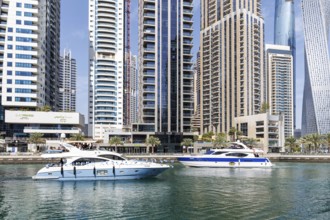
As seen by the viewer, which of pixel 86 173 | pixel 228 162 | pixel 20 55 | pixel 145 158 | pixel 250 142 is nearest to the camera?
pixel 86 173

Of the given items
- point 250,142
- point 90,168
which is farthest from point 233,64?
point 90,168

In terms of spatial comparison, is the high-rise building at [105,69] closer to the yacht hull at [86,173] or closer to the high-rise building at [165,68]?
the high-rise building at [165,68]

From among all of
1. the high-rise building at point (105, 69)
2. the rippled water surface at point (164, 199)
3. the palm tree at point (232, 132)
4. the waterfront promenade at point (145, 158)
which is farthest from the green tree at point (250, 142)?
the rippled water surface at point (164, 199)

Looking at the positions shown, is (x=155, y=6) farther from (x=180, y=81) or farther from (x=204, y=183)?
(x=204, y=183)

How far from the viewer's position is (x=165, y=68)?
14600 cm

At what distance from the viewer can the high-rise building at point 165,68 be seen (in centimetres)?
14438

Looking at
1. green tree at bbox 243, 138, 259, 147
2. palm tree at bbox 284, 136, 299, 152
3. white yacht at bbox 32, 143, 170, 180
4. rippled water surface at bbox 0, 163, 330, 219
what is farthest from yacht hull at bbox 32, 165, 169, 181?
palm tree at bbox 284, 136, 299, 152

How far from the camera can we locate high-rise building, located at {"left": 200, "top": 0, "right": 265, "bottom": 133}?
16850cm

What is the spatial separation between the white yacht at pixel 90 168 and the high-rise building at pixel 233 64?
122m

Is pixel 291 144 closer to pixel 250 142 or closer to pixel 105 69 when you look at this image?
pixel 250 142

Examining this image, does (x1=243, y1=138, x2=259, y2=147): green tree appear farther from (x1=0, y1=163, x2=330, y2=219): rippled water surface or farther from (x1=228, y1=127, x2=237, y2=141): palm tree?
(x1=0, y1=163, x2=330, y2=219): rippled water surface

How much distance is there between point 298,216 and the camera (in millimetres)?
28547

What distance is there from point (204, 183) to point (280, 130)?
334 ft

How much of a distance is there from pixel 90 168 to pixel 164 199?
1671cm
